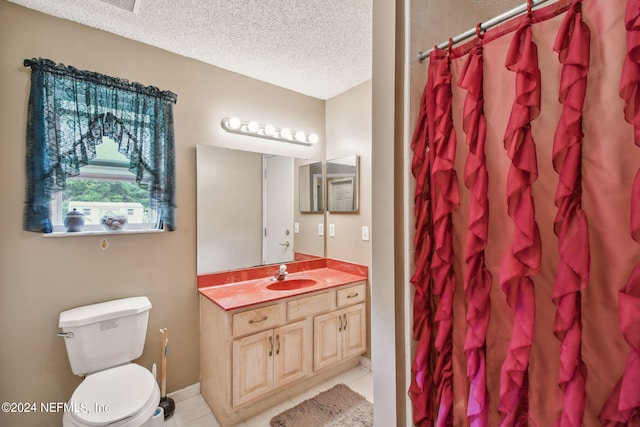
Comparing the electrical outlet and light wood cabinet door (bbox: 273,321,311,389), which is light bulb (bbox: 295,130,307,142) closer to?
the electrical outlet

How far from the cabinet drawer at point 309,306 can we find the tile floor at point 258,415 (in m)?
0.62

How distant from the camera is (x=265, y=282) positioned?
2.38 m

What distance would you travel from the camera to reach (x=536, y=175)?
2.58 ft

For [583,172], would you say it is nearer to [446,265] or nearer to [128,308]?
[446,265]

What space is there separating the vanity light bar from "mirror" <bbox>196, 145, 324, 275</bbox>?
17 centimetres

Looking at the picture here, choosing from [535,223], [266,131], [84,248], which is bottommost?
[84,248]

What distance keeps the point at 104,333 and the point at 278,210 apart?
1.52 meters

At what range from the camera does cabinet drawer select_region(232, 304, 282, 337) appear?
1.79 meters

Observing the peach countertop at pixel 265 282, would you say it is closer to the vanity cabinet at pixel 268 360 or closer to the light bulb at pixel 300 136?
the vanity cabinet at pixel 268 360

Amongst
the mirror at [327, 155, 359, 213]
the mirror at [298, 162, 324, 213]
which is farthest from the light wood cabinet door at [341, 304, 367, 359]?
the mirror at [298, 162, 324, 213]

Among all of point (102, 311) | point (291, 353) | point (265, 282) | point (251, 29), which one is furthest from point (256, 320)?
point (251, 29)

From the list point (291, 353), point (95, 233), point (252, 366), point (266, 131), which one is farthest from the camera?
point (266, 131)

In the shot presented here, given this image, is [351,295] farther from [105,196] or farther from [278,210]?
[105,196]

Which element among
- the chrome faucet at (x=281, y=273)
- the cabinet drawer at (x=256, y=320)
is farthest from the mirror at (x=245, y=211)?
the cabinet drawer at (x=256, y=320)
